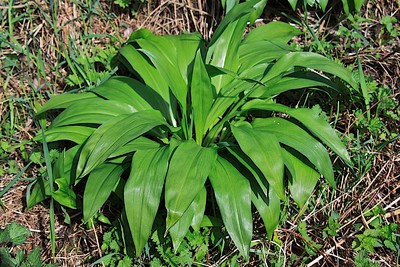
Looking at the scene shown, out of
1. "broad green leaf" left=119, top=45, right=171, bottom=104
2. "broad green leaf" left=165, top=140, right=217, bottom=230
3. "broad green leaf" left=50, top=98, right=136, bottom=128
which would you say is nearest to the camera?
"broad green leaf" left=165, top=140, right=217, bottom=230

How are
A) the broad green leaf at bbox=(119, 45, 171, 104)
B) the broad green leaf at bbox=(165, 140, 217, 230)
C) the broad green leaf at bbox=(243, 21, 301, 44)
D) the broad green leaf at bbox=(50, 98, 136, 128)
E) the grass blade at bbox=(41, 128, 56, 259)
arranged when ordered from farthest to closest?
the broad green leaf at bbox=(243, 21, 301, 44) < the broad green leaf at bbox=(119, 45, 171, 104) < the broad green leaf at bbox=(50, 98, 136, 128) < the grass blade at bbox=(41, 128, 56, 259) < the broad green leaf at bbox=(165, 140, 217, 230)

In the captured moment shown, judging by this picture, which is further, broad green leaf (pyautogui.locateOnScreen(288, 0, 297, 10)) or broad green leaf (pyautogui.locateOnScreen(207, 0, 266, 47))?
broad green leaf (pyautogui.locateOnScreen(288, 0, 297, 10))

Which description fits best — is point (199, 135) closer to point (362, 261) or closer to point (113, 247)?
point (113, 247)

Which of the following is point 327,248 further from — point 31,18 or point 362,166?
point 31,18

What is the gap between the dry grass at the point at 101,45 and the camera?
Result: 2.96 m

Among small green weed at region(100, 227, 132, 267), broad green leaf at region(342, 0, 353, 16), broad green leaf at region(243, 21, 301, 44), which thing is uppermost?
broad green leaf at region(342, 0, 353, 16)

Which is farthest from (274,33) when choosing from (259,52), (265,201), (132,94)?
(265,201)

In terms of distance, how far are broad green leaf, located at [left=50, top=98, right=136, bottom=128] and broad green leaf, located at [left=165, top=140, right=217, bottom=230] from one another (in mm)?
487

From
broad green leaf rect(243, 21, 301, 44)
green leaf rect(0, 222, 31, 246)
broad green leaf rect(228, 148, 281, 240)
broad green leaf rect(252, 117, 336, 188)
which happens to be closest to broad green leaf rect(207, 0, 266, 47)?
broad green leaf rect(243, 21, 301, 44)

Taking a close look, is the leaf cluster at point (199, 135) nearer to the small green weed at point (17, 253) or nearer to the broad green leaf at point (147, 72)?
the broad green leaf at point (147, 72)

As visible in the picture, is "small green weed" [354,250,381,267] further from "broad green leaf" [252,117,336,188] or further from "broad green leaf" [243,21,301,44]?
"broad green leaf" [243,21,301,44]

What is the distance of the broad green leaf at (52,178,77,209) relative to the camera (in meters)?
2.87

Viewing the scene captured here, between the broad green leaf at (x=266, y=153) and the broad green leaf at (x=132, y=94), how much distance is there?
0.60 meters

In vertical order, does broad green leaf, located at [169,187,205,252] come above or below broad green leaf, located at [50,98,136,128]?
below
